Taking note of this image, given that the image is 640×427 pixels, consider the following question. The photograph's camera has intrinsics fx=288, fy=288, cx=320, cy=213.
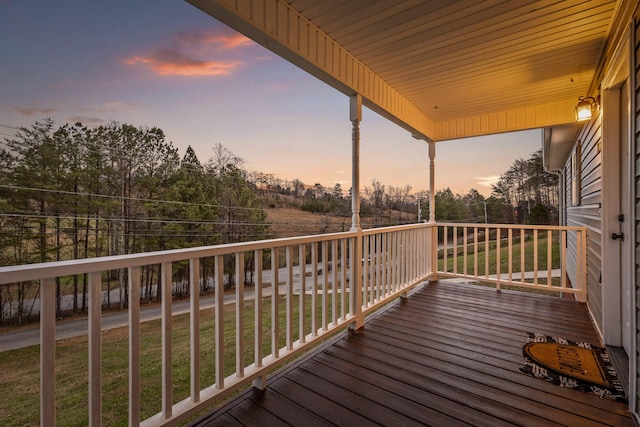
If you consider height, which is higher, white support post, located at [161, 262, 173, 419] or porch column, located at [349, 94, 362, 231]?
porch column, located at [349, 94, 362, 231]

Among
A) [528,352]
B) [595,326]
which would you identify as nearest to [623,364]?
[528,352]

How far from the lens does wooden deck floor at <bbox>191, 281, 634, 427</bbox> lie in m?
1.62

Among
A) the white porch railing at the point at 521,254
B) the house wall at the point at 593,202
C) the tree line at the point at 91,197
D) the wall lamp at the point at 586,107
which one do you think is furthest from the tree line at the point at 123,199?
the wall lamp at the point at 586,107

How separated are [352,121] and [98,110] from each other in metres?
3.05

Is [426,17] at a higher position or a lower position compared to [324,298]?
higher

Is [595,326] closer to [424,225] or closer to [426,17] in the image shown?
[424,225]

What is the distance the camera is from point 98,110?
11.3 feet

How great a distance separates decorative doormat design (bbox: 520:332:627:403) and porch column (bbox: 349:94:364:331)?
1.36 meters

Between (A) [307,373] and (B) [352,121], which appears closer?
(A) [307,373]

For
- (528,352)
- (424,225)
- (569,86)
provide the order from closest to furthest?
(528,352), (569,86), (424,225)

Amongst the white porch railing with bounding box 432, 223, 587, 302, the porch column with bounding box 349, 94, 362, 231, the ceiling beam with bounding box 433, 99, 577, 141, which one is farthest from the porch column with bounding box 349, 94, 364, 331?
the ceiling beam with bounding box 433, 99, 577, 141

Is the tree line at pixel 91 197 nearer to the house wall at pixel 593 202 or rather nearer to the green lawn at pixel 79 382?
the green lawn at pixel 79 382

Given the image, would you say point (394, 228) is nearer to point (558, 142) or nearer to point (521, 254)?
point (521, 254)

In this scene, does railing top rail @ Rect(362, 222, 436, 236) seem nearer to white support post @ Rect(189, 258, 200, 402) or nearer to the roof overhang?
white support post @ Rect(189, 258, 200, 402)
